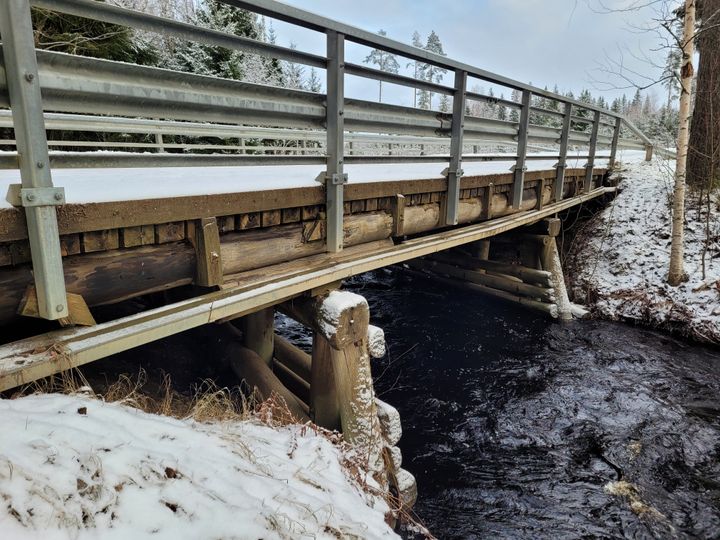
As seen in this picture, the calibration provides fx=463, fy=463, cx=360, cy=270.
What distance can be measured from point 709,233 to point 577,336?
4.04 meters

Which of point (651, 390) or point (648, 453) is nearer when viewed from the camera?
point (648, 453)

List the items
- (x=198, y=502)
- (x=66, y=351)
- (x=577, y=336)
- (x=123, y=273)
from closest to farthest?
(x=198, y=502) < (x=66, y=351) < (x=123, y=273) < (x=577, y=336)

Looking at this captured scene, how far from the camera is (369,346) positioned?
368 cm

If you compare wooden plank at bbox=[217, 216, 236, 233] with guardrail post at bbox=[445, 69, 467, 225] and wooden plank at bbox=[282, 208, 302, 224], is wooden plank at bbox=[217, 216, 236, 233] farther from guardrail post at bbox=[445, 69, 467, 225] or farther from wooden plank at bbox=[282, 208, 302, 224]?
guardrail post at bbox=[445, 69, 467, 225]

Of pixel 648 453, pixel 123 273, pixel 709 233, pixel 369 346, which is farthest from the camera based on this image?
pixel 709 233

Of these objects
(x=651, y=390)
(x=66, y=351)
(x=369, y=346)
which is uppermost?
(x=66, y=351)

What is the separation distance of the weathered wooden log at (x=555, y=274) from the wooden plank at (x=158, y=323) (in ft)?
17.4

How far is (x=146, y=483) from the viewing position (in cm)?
188

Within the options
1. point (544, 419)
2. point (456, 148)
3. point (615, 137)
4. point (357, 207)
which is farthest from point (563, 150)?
point (615, 137)

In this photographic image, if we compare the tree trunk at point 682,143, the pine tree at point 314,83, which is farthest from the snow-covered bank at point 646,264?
the pine tree at point 314,83

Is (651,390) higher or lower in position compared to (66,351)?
lower

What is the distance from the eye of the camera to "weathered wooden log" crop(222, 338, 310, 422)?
3.92 m

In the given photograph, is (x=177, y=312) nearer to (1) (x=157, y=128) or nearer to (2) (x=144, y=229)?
(2) (x=144, y=229)

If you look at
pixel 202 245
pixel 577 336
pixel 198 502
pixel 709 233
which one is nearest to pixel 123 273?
pixel 202 245
